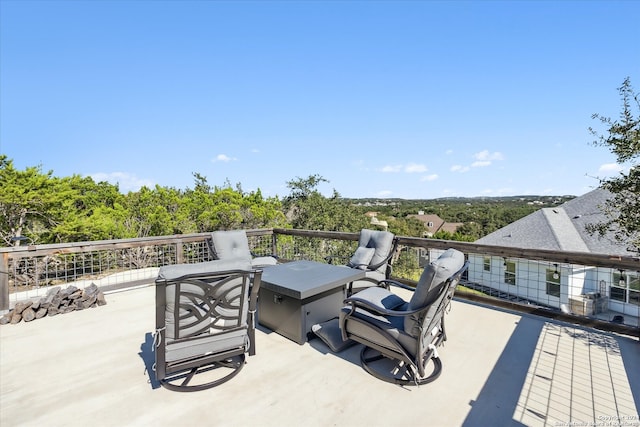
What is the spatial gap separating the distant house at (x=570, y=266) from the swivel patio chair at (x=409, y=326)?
7674 mm

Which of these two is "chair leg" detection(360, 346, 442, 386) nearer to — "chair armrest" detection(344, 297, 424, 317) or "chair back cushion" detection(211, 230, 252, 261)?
"chair armrest" detection(344, 297, 424, 317)

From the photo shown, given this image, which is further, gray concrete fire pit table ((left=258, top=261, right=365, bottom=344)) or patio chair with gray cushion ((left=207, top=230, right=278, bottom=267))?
patio chair with gray cushion ((left=207, top=230, right=278, bottom=267))

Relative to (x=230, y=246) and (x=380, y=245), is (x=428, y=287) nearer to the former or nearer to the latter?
(x=380, y=245)

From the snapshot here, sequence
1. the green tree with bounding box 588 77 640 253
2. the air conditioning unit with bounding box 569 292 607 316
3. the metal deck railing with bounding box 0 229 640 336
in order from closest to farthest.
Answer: the green tree with bounding box 588 77 640 253 < the metal deck railing with bounding box 0 229 640 336 < the air conditioning unit with bounding box 569 292 607 316

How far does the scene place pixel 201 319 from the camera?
2230 mm

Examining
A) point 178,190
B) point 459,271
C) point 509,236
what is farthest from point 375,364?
point 509,236

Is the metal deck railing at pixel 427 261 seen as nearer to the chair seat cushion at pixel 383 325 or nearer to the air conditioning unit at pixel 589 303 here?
the air conditioning unit at pixel 589 303

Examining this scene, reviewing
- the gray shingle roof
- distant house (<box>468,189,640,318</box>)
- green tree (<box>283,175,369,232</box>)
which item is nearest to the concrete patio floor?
distant house (<box>468,189,640,318</box>)

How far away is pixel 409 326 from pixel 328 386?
81 centimetres

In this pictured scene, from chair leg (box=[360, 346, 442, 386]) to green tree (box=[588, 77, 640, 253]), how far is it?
2.40 metres

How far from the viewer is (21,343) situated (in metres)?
3.21

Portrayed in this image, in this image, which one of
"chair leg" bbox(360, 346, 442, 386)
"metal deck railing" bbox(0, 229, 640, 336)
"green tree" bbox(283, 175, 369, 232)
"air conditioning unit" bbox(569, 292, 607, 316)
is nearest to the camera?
"chair leg" bbox(360, 346, 442, 386)

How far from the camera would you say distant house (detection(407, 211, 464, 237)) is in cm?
3412

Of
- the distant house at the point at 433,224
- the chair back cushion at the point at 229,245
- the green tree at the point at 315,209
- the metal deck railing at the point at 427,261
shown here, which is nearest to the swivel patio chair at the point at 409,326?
the metal deck railing at the point at 427,261
